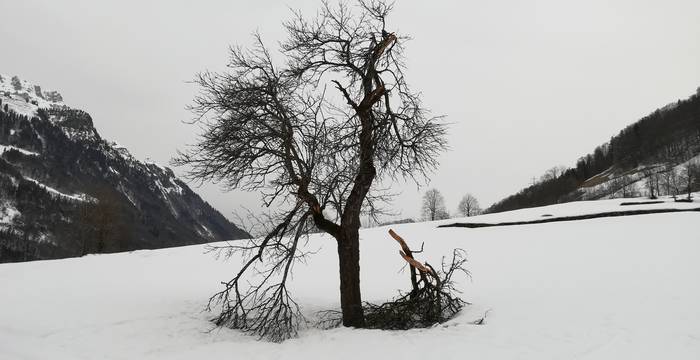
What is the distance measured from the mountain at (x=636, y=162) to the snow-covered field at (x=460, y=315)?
9420cm

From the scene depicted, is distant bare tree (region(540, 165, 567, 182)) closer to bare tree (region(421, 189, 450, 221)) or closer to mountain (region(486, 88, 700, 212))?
mountain (region(486, 88, 700, 212))

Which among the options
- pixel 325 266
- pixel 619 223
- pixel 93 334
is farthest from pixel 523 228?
pixel 93 334

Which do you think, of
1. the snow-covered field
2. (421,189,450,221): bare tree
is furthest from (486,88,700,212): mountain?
the snow-covered field

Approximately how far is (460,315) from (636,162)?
130728 mm

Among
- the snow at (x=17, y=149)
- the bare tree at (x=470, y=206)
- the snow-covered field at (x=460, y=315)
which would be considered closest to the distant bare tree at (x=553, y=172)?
the bare tree at (x=470, y=206)

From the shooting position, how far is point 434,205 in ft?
251

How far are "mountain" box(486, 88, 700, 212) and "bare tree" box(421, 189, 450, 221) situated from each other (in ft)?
150

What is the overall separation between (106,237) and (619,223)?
4022 cm

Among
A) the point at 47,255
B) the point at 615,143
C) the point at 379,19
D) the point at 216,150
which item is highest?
the point at 615,143

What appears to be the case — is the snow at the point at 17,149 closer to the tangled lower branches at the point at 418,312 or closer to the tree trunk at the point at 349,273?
the tree trunk at the point at 349,273

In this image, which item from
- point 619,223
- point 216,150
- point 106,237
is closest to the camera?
point 216,150

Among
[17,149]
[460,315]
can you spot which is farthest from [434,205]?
[17,149]

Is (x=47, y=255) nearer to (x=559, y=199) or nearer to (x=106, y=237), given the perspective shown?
(x=106, y=237)

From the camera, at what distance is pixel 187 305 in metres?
11.4
